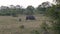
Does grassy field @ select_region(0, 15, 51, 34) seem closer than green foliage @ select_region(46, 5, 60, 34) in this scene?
No

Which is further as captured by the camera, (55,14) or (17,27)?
(17,27)

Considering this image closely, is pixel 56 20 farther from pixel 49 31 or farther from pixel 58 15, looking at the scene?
pixel 49 31

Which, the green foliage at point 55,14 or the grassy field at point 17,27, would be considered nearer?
the green foliage at point 55,14

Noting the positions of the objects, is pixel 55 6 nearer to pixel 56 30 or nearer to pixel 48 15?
pixel 48 15

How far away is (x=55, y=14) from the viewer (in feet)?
18.0

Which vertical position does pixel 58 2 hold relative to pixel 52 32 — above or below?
above

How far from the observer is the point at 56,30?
Answer: 217 inches

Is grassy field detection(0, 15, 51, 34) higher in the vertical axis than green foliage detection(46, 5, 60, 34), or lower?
lower

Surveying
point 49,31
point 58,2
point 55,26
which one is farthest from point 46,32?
point 58,2

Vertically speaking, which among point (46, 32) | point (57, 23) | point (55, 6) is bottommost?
point (46, 32)

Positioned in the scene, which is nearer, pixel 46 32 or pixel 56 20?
pixel 56 20

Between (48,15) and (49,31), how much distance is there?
1.76 ft

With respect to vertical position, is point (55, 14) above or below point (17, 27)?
above

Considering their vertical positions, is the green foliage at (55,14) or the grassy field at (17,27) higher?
the green foliage at (55,14)
